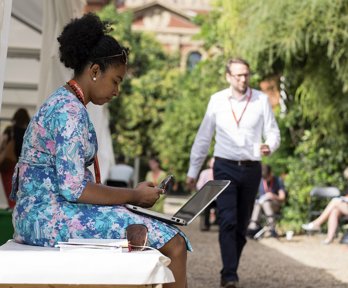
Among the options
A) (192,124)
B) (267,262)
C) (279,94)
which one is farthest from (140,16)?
(267,262)

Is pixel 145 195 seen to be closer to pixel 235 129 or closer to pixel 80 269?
pixel 80 269

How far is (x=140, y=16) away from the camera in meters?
73.2

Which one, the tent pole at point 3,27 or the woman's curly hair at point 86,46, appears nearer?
the woman's curly hair at point 86,46

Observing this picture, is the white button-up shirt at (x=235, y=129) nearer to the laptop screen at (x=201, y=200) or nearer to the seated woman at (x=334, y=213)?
the laptop screen at (x=201, y=200)

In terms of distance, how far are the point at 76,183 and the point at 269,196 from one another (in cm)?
1249

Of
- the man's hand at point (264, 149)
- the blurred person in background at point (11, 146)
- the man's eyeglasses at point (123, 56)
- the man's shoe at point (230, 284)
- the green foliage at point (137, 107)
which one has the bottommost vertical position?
the green foliage at point (137, 107)

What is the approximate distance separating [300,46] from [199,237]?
3.77 metres

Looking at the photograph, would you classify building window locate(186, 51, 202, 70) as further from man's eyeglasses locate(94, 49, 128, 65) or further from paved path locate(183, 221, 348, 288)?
man's eyeglasses locate(94, 49, 128, 65)

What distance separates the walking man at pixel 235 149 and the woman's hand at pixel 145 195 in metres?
3.45

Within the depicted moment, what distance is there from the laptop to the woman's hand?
0.04 meters

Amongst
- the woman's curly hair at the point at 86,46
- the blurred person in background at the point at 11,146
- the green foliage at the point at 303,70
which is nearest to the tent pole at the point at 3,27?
the woman's curly hair at the point at 86,46

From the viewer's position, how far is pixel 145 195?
4.34 meters

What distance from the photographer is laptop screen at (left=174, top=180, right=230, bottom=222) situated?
4.51m

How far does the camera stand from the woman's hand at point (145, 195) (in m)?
4.32
